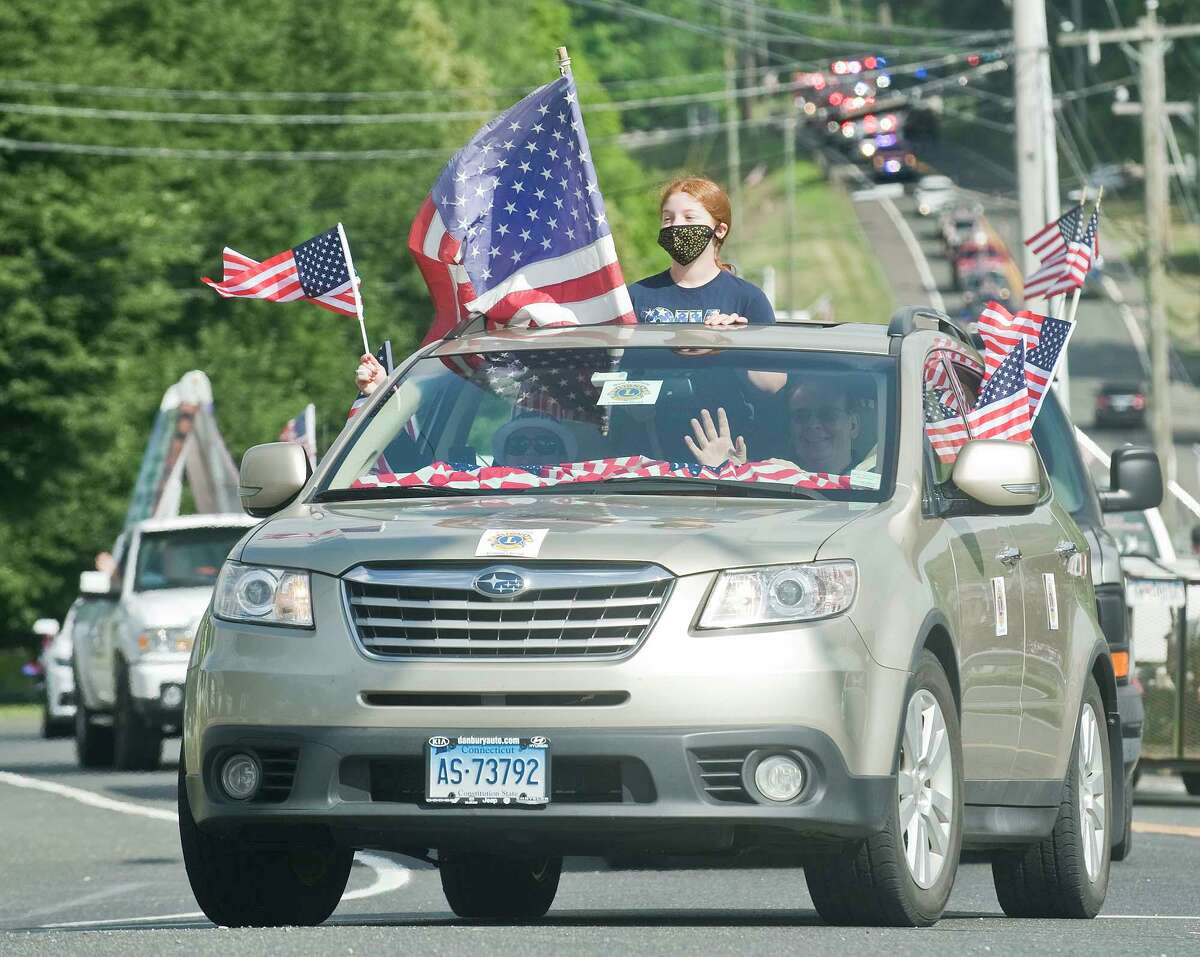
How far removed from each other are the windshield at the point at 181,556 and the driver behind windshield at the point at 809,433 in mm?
15573

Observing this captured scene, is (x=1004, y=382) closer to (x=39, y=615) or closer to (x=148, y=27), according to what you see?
(x=39, y=615)

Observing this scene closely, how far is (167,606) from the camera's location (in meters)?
23.6

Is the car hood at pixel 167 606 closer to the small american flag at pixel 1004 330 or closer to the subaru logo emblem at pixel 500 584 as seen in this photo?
the small american flag at pixel 1004 330

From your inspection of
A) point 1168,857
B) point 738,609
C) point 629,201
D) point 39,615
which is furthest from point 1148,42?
point 629,201

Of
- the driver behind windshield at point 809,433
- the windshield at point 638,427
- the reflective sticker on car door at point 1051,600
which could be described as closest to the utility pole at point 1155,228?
the reflective sticker on car door at point 1051,600

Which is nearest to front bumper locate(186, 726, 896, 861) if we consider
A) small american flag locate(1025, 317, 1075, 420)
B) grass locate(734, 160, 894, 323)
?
small american flag locate(1025, 317, 1075, 420)

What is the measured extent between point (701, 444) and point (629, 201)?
344ft

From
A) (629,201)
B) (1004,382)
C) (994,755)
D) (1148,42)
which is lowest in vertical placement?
(629,201)

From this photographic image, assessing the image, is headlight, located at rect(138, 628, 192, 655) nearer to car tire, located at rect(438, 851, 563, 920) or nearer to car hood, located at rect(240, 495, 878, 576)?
car tire, located at rect(438, 851, 563, 920)

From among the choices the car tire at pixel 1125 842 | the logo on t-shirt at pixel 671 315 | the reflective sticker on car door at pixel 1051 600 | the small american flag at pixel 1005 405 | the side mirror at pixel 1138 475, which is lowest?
the car tire at pixel 1125 842

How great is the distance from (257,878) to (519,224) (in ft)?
10.2

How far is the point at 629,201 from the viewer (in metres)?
113

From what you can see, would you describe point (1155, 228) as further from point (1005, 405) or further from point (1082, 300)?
point (1082, 300)

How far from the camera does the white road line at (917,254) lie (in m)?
98.1
